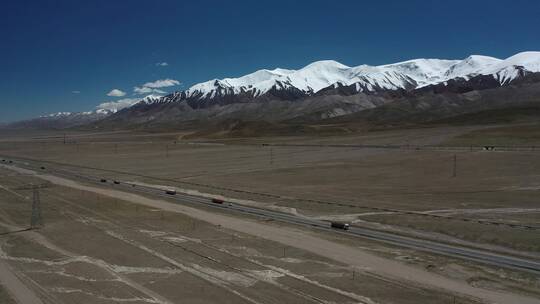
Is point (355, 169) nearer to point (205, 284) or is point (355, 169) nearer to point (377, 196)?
point (377, 196)

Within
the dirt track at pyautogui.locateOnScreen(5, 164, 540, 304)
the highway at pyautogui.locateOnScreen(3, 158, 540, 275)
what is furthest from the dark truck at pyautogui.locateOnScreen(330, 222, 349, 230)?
the dirt track at pyautogui.locateOnScreen(5, 164, 540, 304)

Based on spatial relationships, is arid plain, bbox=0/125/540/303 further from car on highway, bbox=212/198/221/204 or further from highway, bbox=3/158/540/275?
car on highway, bbox=212/198/221/204

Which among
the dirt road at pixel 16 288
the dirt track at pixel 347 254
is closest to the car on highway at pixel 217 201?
the dirt track at pixel 347 254

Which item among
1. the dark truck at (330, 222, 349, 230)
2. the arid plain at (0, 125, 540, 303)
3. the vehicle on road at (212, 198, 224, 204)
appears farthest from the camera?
the vehicle on road at (212, 198, 224, 204)

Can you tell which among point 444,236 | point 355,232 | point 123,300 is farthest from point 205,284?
point 444,236

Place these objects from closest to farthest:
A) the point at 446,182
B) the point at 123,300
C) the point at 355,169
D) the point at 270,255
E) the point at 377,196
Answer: the point at 123,300 → the point at 270,255 → the point at 377,196 → the point at 446,182 → the point at 355,169

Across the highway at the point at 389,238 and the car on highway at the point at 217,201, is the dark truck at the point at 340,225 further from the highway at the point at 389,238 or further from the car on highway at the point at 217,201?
the car on highway at the point at 217,201

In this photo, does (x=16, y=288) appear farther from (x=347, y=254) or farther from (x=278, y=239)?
(x=347, y=254)

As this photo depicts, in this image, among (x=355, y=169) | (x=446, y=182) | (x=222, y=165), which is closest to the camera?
(x=446, y=182)

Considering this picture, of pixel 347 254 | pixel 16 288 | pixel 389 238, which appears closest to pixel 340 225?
pixel 389 238
